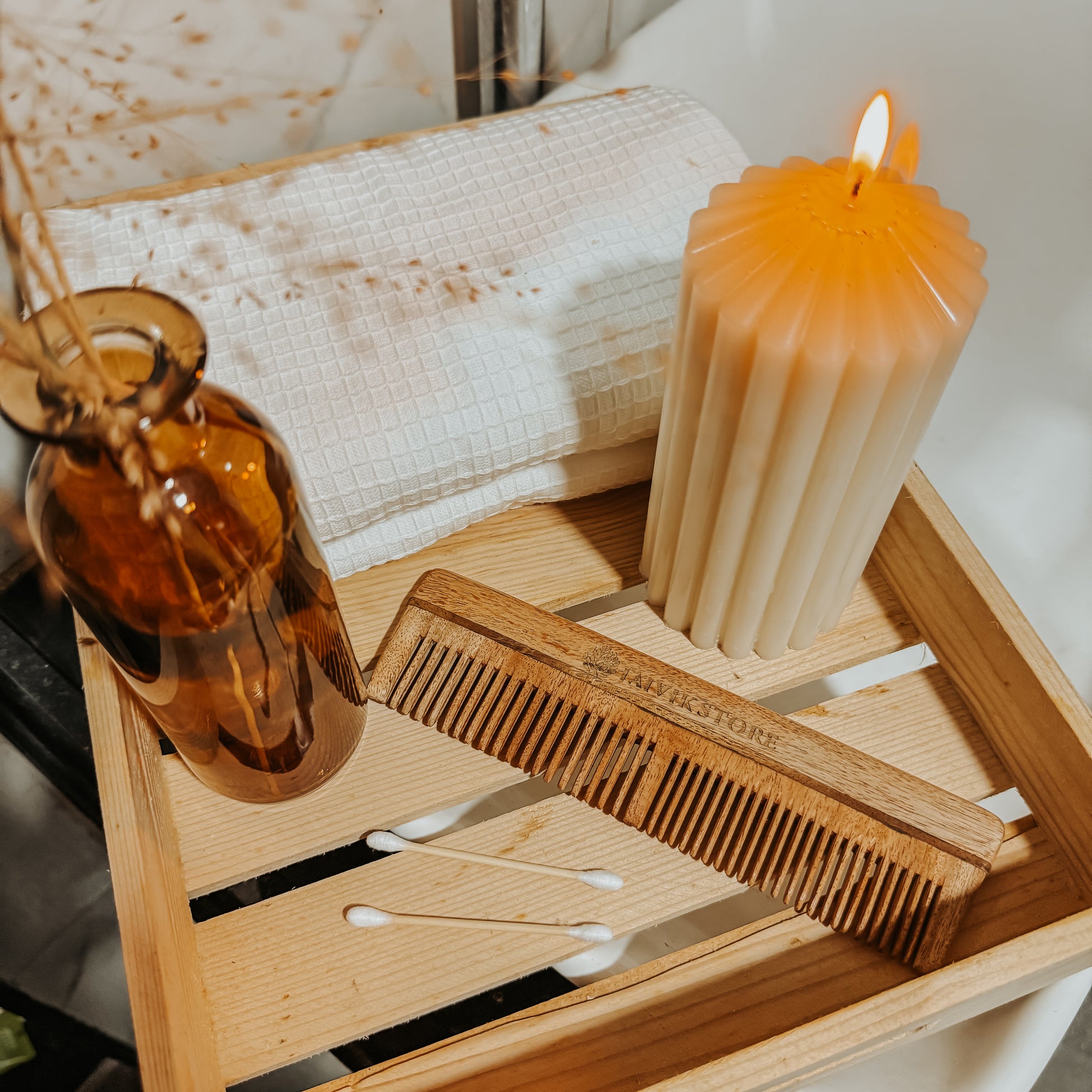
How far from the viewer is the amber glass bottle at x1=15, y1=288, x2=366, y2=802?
0.26 meters

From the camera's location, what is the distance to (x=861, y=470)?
0.35 m

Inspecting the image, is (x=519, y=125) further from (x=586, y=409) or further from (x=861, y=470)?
(x=861, y=470)

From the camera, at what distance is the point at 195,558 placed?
31cm

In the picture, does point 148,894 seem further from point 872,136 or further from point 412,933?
point 872,136

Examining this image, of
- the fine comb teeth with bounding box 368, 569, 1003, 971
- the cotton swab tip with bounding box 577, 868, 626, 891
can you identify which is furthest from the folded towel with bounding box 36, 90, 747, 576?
the cotton swab tip with bounding box 577, 868, 626, 891

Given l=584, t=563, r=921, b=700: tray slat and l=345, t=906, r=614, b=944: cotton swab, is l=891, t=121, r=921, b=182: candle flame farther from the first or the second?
l=345, t=906, r=614, b=944: cotton swab

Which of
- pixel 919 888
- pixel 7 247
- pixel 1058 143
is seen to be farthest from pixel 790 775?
pixel 1058 143

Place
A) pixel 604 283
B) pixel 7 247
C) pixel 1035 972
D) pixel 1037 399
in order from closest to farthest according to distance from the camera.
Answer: pixel 7 247, pixel 1035 972, pixel 604 283, pixel 1037 399

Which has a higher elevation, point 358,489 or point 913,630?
point 358,489

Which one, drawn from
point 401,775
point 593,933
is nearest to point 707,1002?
point 593,933

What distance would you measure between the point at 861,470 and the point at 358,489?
21 cm

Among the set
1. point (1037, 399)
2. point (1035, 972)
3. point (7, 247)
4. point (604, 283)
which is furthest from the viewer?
point (1037, 399)

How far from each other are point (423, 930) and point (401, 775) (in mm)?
68

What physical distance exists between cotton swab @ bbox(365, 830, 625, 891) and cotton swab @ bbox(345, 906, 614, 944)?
0.02m
